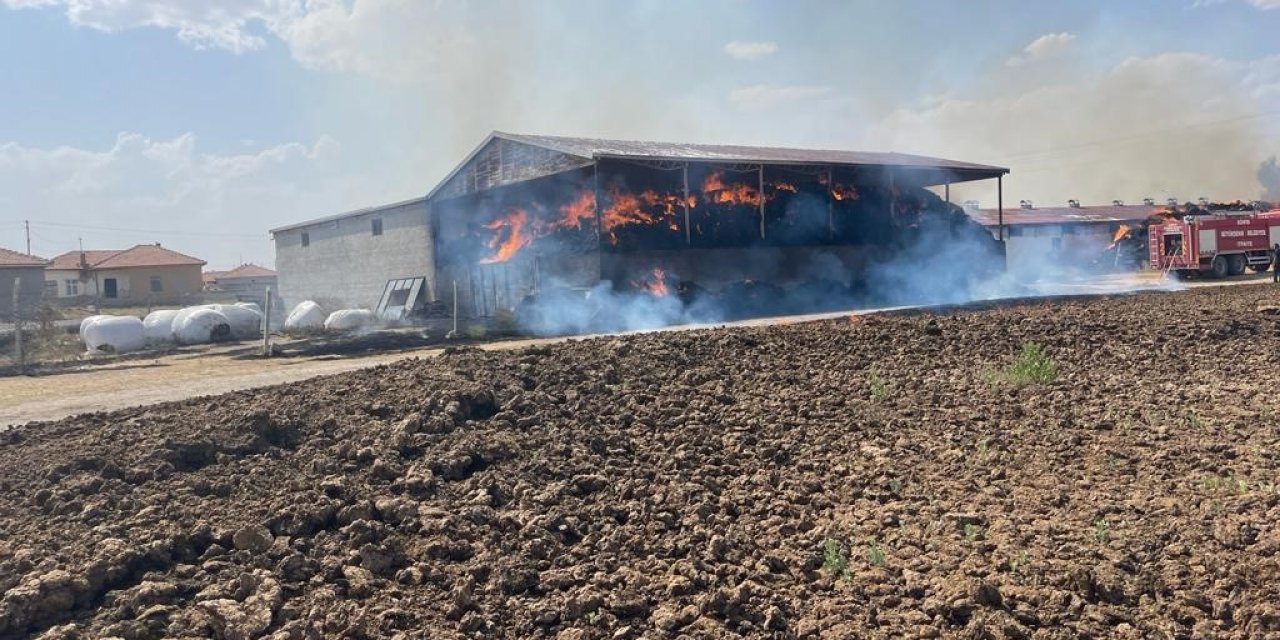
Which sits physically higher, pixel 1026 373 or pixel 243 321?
pixel 243 321

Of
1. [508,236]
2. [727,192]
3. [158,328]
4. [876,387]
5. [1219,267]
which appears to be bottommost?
[876,387]

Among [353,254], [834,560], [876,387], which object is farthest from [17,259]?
[834,560]

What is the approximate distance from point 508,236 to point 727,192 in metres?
7.23

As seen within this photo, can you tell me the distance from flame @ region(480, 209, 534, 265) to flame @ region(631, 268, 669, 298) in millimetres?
4974

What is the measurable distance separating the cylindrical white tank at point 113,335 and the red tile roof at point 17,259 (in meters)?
28.9

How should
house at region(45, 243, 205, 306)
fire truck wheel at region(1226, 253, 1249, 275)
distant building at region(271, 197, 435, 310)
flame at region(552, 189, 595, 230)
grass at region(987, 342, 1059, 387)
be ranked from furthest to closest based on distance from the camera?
house at region(45, 243, 205, 306), fire truck wheel at region(1226, 253, 1249, 275), distant building at region(271, 197, 435, 310), flame at region(552, 189, 595, 230), grass at region(987, 342, 1059, 387)

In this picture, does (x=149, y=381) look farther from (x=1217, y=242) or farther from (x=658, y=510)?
(x=1217, y=242)

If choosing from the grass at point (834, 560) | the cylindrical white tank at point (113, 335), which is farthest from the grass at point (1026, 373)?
the cylindrical white tank at point (113, 335)

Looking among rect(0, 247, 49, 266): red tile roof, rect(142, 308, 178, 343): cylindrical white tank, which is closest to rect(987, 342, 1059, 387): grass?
rect(142, 308, 178, 343): cylindrical white tank

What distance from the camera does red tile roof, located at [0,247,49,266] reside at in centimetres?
4253

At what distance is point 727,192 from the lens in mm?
25781

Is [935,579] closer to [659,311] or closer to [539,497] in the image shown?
[539,497]

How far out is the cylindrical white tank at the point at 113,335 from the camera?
775 inches

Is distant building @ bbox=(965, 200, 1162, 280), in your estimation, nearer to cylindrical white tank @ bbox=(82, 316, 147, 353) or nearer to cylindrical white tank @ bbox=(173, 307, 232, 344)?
cylindrical white tank @ bbox=(173, 307, 232, 344)
